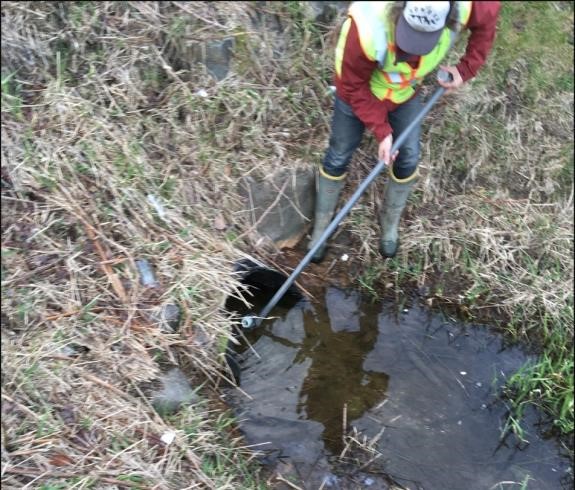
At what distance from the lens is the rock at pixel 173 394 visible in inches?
116

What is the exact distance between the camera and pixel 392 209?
3715mm

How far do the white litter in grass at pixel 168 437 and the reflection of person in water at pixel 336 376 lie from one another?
742 millimetres

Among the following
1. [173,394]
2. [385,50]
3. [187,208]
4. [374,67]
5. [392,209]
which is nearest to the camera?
[385,50]

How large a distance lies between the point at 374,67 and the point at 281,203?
1180mm

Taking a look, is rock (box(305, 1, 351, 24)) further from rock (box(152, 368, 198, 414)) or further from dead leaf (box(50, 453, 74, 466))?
dead leaf (box(50, 453, 74, 466))

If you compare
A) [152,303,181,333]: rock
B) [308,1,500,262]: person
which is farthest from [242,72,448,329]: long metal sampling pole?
[152,303,181,333]: rock

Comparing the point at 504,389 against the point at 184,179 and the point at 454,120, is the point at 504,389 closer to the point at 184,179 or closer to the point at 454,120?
the point at 454,120

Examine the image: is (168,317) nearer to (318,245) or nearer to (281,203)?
(318,245)

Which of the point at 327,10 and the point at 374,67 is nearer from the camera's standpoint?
the point at 374,67

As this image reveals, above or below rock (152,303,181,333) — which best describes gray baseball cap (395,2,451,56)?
above

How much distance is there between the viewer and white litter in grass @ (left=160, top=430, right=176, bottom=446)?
2.85 m

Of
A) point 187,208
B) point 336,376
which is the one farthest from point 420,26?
point 336,376

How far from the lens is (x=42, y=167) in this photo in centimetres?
319

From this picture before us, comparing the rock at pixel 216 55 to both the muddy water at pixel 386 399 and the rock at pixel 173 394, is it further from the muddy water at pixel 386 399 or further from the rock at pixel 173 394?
the rock at pixel 173 394
